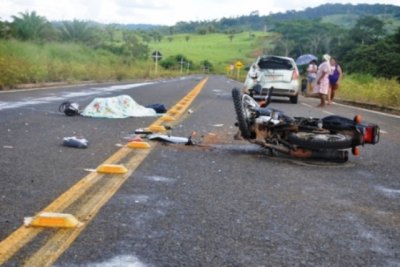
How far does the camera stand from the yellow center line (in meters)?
2.97

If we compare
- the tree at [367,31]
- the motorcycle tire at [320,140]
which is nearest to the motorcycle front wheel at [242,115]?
the motorcycle tire at [320,140]

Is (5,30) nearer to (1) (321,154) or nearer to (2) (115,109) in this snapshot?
(2) (115,109)

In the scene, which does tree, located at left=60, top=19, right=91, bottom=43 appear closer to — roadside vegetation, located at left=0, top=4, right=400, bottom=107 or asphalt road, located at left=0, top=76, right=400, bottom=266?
roadside vegetation, located at left=0, top=4, right=400, bottom=107

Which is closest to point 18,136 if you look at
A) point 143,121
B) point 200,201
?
point 143,121

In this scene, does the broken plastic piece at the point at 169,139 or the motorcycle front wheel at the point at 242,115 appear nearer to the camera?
the motorcycle front wheel at the point at 242,115

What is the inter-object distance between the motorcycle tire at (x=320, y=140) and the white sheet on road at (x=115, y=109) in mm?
4541

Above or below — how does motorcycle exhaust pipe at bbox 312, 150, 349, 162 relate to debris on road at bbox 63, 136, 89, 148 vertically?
above

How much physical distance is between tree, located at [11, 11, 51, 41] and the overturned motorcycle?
124 feet

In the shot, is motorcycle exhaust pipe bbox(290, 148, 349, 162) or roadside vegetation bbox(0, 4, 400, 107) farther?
roadside vegetation bbox(0, 4, 400, 107)

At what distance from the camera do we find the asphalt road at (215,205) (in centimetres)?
317

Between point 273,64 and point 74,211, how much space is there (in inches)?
634

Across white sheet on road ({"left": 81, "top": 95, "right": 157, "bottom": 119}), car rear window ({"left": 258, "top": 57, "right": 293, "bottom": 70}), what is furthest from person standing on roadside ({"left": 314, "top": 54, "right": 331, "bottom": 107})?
white sheet on road ({"left": 81, "top": 95, "right": 157, "bottom": 119})

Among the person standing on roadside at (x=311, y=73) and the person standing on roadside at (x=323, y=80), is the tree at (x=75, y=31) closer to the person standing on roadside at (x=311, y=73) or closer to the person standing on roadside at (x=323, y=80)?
the person standing on roadside at (x=311, y=73)

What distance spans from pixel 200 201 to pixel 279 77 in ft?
49.0
